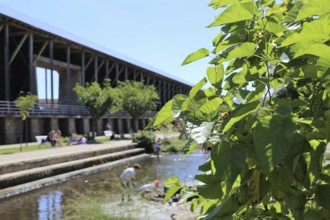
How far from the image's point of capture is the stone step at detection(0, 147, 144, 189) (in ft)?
43.9

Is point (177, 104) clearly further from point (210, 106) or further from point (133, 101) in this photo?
point (133, 101)

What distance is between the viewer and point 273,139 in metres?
0.83

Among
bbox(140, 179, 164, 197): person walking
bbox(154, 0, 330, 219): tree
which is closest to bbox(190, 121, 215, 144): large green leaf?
bbox(154, 0, 330, 219): tree

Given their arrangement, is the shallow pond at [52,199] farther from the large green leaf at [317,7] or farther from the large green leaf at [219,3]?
the large green leaf at [317,7]

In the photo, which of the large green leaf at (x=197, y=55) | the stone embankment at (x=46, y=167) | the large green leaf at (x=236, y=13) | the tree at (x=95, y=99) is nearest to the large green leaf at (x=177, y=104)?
the large green leaf at (x=197, y=55)

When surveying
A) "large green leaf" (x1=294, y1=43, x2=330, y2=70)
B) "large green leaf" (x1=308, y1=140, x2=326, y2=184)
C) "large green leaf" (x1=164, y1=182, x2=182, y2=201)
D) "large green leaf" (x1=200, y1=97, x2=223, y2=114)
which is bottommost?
"large green leaf" (x1=164, y1=182, x2=182, y2=201)

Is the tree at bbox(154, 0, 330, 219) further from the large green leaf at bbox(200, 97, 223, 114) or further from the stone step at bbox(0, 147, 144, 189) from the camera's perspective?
the stone step at bbox(0, 147, 144, 189)

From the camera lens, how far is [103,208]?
7.19 meters

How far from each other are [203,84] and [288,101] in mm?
234

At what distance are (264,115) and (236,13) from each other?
258 mm

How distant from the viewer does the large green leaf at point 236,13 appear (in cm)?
98

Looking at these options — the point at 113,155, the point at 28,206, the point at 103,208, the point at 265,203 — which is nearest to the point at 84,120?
the point at 113,155

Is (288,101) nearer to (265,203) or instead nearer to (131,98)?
(265,203)

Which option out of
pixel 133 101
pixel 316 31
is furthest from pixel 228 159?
pixel 133 101
